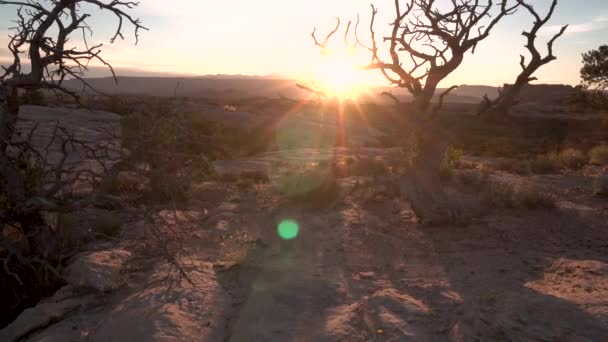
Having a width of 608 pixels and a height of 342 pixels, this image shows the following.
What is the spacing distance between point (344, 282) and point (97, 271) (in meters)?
2.93

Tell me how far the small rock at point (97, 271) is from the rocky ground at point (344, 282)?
0.06ft

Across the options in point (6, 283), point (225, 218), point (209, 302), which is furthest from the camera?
point (225, 218)

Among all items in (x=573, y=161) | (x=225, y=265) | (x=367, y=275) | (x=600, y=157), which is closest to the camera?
(x=367, y=275)

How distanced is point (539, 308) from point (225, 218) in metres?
5.43

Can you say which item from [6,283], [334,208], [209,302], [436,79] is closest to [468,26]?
[436,79]

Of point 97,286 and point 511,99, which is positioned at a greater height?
point 511,99

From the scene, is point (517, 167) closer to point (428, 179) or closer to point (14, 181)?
point (428, 179)

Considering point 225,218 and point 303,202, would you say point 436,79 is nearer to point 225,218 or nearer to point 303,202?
point 303,202

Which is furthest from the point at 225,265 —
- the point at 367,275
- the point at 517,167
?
the point at 517,167

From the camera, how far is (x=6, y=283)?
5410 mm

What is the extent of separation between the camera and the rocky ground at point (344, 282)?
14.4 ft

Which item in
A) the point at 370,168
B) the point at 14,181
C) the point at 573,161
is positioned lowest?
the point at 370,168

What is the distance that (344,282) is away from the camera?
561cm

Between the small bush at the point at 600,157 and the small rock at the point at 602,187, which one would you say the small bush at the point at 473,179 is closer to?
the small rock at the point at 602,187
